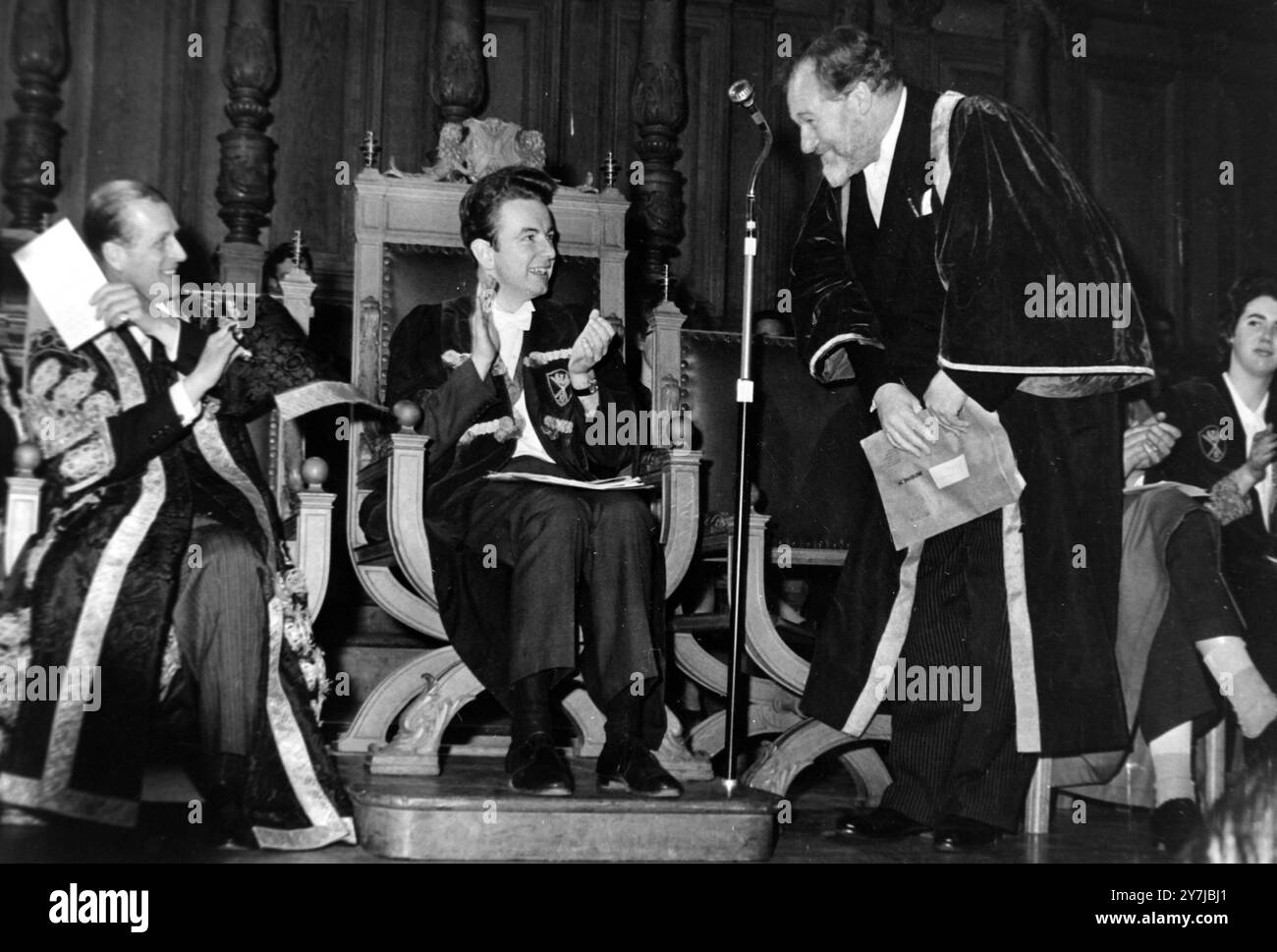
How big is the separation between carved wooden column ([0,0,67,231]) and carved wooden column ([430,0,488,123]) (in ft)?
3.73

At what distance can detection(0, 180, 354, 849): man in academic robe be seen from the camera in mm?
2814

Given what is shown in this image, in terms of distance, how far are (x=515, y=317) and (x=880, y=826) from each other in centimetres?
144

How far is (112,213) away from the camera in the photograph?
316cm

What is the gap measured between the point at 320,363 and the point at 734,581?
1044 millimetres

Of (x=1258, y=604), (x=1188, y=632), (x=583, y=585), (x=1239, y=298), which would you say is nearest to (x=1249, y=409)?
(x=1239, y=298)

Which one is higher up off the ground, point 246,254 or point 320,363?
point 246,254

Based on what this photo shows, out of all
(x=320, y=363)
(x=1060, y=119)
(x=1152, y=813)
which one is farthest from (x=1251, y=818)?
(x=320, y=363)

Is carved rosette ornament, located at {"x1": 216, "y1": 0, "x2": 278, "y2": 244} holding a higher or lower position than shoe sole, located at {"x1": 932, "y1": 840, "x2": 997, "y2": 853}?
higher

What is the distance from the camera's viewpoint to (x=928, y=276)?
3428 millimetres

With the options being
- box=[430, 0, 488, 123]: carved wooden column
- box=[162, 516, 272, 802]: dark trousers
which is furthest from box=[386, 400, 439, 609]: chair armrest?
box=[430, 0, 488, 123]: carved wooden column

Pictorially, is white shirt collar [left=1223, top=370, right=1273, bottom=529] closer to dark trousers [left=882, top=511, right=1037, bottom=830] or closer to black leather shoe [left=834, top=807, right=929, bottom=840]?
dark trousers [left=882, top=511, right=1037, bottom=830]
